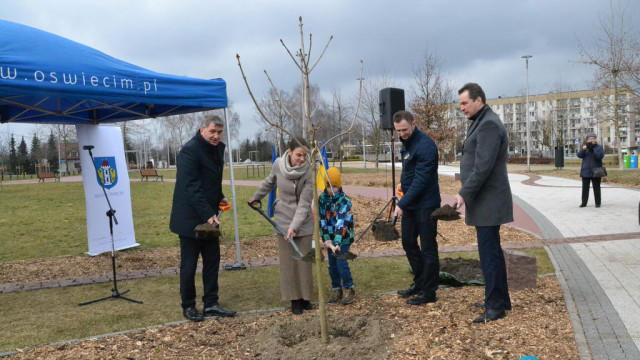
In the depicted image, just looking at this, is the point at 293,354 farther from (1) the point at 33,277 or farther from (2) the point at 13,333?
(1) the point at 33,277

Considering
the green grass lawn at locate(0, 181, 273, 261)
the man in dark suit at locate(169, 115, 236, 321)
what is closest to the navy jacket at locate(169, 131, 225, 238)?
the man in dark suit at locate(169, 115, 236, 321)

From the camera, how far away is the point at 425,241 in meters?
4.43

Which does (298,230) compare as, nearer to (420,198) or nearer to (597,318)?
(420,198)

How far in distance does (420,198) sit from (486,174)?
77 centimetres

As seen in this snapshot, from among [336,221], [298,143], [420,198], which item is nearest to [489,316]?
[420,198]

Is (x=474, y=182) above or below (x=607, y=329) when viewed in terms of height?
above

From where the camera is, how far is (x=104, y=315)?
469 centimetres

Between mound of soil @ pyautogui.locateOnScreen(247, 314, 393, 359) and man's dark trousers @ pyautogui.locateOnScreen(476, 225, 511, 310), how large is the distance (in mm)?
939

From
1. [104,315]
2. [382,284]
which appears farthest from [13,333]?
[382,284]

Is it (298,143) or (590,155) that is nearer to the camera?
(298,143)

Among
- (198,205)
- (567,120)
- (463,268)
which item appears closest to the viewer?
(198,205)

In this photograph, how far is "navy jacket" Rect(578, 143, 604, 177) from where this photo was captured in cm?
1106

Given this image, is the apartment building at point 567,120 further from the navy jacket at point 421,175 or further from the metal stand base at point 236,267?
the metal stand base at point 236,267

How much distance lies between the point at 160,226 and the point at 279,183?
7.54 m
